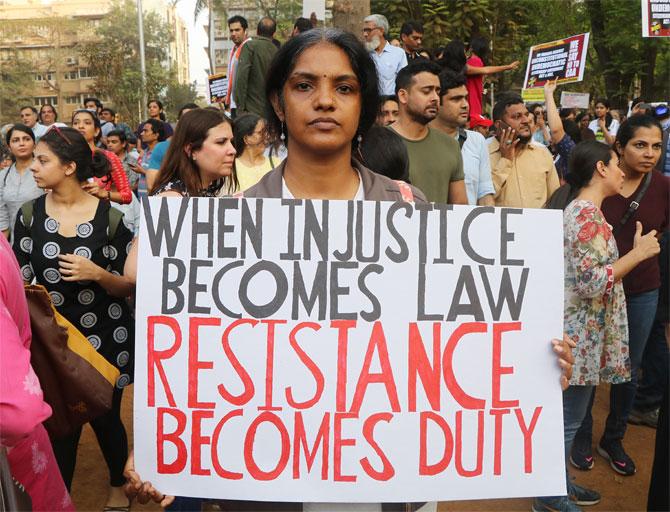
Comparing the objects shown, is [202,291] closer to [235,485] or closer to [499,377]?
[235,485]

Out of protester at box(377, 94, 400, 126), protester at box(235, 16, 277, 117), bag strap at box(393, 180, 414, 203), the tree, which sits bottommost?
bag strap at box(393, 180, 414, 203)

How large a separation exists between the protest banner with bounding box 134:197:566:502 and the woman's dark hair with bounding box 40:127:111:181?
190 cm

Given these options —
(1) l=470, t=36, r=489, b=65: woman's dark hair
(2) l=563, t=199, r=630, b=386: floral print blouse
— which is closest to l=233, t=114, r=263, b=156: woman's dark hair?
(2) l=563, t=199, r=630, b=386: floral print blouse

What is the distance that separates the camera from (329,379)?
1826mm

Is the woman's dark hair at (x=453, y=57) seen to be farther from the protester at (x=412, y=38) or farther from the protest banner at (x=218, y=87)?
the protest banner at (x=218, y=87)

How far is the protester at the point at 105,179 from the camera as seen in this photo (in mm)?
3807

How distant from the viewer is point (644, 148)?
4203 mm

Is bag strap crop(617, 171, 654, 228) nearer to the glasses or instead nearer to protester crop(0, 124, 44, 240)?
the glasses

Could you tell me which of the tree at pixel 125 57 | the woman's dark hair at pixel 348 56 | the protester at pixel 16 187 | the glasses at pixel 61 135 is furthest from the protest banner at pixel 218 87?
the tree at pixel 125 57

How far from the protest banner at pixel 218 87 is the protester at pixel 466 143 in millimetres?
4926

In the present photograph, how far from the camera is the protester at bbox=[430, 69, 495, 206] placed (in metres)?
5.01

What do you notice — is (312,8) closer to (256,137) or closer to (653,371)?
(256,137)

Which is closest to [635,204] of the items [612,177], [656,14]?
[612,177]

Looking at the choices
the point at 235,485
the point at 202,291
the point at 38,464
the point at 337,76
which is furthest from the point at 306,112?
the point at 38,464
